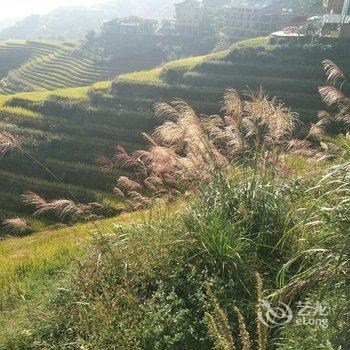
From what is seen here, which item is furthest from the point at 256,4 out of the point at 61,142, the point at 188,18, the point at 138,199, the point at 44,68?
the point at 138,199

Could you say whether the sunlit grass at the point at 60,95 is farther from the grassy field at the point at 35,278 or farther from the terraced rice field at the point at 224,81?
the grassy field at the point at 35,278

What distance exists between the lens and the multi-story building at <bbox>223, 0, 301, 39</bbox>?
54938 mm

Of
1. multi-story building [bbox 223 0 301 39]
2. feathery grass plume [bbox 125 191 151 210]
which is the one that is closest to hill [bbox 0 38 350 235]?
feathery grass plume [bbox 125 191 151 210]

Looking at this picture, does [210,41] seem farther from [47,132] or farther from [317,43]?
[47,132]

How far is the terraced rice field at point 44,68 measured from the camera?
165ft

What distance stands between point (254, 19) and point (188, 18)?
16.6 metres

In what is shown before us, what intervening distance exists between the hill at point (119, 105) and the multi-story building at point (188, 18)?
139 ft

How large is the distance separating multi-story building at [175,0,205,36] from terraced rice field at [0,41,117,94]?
19.1 metres

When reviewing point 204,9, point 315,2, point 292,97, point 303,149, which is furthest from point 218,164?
point 204,9

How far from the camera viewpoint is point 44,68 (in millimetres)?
55281

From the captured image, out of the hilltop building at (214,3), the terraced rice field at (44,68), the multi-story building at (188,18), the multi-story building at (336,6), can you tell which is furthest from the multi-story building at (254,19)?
the hilltop building at (214,3)

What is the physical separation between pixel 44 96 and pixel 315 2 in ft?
123

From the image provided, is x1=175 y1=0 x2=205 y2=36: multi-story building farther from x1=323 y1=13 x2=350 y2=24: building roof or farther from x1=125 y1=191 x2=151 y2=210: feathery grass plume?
x1=125 y1=191 x2=151 y2=210: feathery grass plume

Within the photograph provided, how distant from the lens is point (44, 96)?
26.4 m
